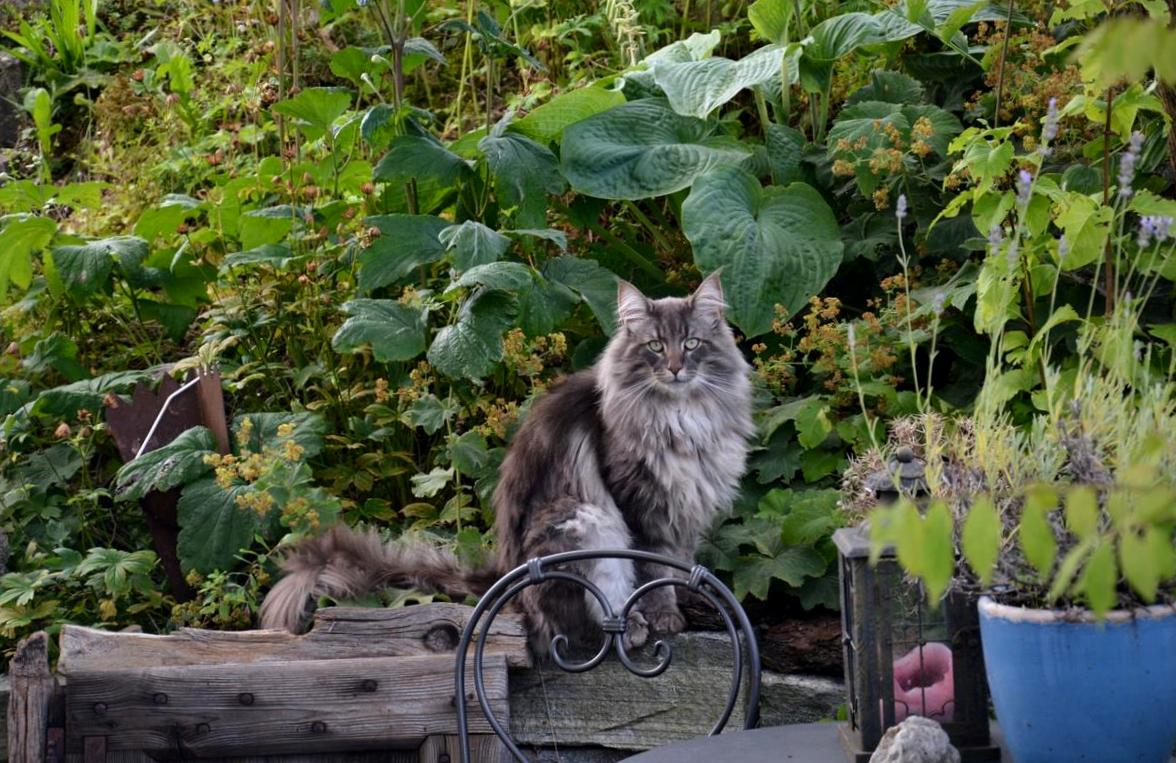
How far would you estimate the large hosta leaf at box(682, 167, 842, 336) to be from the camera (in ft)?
12.1

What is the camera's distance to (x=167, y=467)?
350cm

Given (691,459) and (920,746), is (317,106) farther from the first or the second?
(920,746)

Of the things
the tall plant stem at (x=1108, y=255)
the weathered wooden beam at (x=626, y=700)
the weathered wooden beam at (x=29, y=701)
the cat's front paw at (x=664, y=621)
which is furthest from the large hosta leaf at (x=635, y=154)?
the weathered wooden beam at (x=29, y=701)

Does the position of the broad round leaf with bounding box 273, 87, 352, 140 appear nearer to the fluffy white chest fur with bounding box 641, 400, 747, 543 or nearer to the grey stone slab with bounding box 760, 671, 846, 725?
the fluffy white chest fur with bounding box 641, 400, 747, 543

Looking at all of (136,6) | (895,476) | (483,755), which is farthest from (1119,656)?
(136,6)

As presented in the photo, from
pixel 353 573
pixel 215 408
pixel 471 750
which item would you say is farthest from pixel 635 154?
pixel 471 750

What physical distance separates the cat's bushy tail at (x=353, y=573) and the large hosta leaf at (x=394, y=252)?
2.66ft

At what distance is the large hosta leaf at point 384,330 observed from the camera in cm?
352

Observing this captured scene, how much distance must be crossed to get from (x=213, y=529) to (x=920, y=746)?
228 cm

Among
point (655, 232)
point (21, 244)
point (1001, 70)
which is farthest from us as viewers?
point (655, 232)

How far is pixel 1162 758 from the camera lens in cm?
161

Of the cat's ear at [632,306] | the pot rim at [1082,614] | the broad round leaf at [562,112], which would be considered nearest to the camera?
the pot rim at [1082,614]

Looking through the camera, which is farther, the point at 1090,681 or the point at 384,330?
the point at 384,330

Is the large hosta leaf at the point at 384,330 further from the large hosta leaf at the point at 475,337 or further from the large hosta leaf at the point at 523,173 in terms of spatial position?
the large hosta leaf at the point at 523,173
